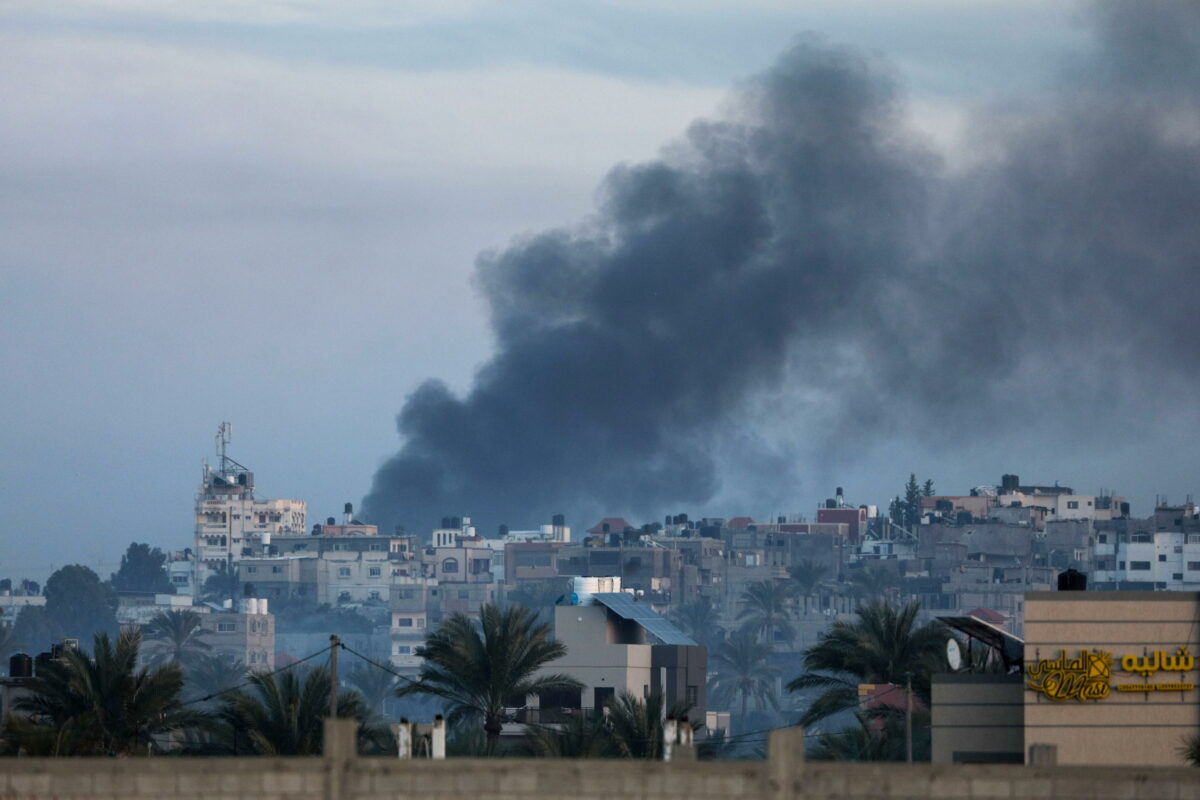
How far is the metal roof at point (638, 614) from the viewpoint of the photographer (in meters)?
108

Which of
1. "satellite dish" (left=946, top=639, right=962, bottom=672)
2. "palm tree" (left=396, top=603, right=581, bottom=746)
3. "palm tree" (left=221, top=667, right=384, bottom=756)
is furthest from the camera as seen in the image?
"palm tree" (left=396, top=603, right=581, bottom=746)

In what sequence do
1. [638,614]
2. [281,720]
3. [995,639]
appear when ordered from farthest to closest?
[638,614], [281,720], [995,639]

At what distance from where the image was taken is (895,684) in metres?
76.9

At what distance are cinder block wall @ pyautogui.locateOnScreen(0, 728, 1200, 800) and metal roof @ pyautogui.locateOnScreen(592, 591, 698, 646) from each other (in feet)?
268

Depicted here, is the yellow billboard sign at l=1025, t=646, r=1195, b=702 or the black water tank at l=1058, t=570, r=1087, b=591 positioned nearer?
the yellow billboard sign at l=1025, t=646, r=1195, b=702

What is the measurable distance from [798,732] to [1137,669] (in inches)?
763

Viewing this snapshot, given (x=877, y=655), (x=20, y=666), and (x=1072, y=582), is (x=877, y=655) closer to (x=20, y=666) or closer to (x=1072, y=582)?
(x=1072, y=582)

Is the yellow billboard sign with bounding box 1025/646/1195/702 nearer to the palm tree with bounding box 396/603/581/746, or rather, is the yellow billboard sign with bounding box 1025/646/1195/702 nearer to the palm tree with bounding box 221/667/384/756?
the palm tree with bounding box 221/667/384/756

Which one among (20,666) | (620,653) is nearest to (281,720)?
(20,666)

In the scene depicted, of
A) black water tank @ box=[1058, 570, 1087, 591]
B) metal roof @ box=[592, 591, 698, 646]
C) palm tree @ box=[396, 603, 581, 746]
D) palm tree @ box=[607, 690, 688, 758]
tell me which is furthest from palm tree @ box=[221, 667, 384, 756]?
metal roof @ box=[592, 591, 698, 646]

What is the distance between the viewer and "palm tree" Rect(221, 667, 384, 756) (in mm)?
61125

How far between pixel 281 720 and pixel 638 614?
4969 centimetres

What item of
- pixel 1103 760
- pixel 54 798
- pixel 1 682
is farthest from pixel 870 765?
pixel 1 682

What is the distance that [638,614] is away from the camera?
110250mm
